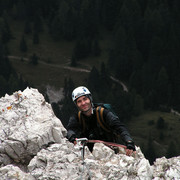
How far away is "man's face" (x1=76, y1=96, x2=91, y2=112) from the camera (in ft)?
47.8

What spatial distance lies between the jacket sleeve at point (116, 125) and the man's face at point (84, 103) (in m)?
0.77

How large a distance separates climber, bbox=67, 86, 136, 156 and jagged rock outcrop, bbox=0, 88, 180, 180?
73cm

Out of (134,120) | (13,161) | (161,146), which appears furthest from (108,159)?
(134,120)

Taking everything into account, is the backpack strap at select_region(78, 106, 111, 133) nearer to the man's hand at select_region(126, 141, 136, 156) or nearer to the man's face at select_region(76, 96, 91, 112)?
the man's face at select_region(76, 96, 91, 112)

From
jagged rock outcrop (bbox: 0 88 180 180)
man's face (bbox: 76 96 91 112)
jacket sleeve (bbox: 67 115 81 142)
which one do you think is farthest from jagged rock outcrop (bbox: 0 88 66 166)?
man's face (bbox: 76 96 91 112)

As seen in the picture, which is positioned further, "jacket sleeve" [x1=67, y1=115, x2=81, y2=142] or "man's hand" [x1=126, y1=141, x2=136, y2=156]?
"jacket sleeve" [x1=67, y1=115, x2=81, y2=142]

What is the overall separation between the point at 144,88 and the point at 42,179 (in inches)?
6990

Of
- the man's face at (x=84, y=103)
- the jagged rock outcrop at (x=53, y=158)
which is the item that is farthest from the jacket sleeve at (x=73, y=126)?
the man's face at (x=84, y=103)

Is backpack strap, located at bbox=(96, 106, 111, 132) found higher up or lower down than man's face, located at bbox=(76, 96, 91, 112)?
lower down

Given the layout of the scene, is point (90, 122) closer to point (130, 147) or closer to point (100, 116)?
point (100, 116)

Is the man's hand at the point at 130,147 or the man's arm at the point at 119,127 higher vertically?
the man's arm at the point at 119,127

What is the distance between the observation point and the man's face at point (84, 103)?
14.6 metres

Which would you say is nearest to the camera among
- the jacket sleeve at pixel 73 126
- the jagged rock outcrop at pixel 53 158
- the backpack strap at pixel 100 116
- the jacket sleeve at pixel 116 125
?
the jagged rock outcrop at pixel 53 158

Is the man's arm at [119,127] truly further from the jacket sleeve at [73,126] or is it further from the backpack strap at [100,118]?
the jacket sleeve at [73,126]
